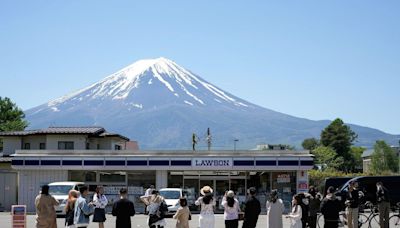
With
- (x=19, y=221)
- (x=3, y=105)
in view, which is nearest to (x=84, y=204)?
(x=19, y=221)

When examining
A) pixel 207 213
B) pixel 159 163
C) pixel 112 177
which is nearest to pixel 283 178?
pixel 159 163

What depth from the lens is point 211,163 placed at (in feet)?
138

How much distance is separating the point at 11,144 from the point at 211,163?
58.5 feet

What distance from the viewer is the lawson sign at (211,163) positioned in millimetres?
41906

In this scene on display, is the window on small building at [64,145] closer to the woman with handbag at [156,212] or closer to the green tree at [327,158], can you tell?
the woman with handbag at [156,212]

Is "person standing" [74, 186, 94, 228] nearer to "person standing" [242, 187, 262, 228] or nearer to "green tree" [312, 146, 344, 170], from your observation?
"person standing" [242, 187, 262, 228]

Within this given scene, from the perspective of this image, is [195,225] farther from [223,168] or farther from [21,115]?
[21,115]

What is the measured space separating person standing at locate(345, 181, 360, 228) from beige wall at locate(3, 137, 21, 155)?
3565 centimetres

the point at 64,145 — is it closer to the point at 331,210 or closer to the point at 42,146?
the point at 42,146

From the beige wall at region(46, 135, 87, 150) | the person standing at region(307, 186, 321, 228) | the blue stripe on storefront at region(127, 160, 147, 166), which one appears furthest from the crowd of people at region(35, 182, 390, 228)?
the beige wall at region(46, 135, 87, 150)

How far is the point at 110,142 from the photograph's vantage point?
53.2m

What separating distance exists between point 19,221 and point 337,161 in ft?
290

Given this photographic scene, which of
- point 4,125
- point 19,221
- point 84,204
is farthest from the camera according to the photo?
point 4,125

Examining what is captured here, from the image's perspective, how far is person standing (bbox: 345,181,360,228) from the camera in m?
20.7
